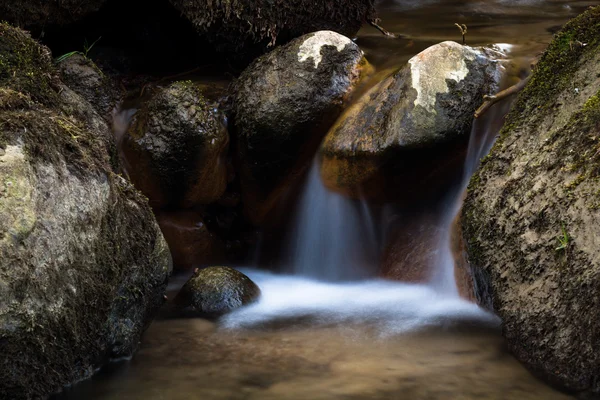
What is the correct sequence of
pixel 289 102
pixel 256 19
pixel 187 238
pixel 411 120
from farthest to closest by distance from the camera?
pixel 256 19 → pixel 187 238 → pixel 289 102 → pixel 411 120

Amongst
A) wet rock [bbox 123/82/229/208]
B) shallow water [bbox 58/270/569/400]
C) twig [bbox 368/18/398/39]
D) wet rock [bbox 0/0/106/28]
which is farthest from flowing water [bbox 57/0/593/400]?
wet rock [bbox 0/0/106/28]

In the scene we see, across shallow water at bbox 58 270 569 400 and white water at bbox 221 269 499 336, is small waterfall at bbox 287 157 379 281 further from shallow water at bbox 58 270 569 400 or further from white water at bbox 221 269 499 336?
shallow water at bbox 58 270 569 400

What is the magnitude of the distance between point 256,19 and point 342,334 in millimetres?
2869

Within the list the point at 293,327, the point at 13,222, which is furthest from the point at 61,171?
the point at 293,327

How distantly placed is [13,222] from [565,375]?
254cm

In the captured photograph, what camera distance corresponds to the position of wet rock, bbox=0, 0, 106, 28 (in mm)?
5043

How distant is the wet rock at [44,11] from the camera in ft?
16.5

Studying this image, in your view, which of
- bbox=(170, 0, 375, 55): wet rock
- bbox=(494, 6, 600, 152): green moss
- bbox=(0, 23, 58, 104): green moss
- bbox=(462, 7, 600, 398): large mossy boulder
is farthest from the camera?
bbox=(170, 0, 375, 55): wet rock

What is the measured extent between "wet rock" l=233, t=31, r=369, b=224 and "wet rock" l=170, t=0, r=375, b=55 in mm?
445

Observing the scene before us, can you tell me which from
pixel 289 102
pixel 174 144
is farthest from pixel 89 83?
pixel 289 102

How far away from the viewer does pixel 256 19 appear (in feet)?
18.6

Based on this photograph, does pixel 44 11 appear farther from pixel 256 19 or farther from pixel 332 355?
pixel 332 355

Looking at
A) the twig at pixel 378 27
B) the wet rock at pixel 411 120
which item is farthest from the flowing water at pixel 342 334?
the twig at pixel 378 27

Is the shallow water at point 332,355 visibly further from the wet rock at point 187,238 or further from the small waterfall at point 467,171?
the wet rock at point 187,238
